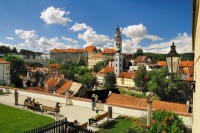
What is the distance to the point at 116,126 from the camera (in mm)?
12500

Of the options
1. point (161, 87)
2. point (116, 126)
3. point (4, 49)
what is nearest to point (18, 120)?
point (116, 126)

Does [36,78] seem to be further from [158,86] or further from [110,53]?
[110,53]

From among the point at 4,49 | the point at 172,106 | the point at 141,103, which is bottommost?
the point at 172,106

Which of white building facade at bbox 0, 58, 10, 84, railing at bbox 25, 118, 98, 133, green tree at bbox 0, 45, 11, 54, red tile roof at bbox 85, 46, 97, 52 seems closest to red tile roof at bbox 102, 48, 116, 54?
red tile roof at bbox 85, 46, 97, 52

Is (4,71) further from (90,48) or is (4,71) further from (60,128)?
(90,48)

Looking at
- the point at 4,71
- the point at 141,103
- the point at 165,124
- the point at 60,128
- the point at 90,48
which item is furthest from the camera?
the point at 90,48

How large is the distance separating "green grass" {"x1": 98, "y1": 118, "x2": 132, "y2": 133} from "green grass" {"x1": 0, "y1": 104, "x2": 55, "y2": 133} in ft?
10.7

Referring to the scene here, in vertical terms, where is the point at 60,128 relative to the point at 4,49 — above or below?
below

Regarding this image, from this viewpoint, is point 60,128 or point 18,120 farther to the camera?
point 18,120

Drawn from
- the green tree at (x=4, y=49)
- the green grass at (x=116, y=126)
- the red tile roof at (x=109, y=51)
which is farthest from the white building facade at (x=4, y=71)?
the green tree at (x=4, y=49)

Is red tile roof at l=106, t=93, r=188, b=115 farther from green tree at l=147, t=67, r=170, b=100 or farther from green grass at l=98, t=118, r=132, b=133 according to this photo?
green tree at l=147, t=67, r=170, b=100

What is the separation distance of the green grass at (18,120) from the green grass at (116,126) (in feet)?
10.7

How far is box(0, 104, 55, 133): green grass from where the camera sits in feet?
36.7

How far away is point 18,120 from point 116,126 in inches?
229
